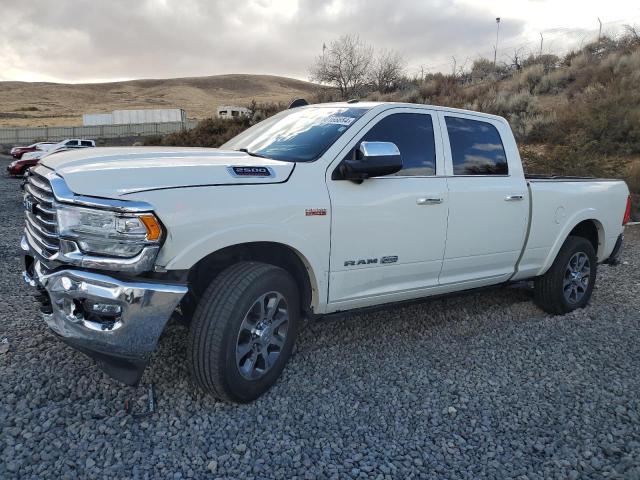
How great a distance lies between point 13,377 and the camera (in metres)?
3.51

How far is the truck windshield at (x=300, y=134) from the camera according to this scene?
3.85 meters

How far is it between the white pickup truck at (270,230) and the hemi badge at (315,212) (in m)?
0.02

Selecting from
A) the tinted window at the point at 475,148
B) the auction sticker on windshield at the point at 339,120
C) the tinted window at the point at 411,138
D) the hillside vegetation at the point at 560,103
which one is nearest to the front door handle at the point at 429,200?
the tinted window at the point at 411,138

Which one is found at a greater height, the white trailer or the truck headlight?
the truck headlight

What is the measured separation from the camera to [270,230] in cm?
330

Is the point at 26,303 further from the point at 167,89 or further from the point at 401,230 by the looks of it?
the point at 167,89

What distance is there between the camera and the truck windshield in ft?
12.6

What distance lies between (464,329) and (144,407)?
2958mm

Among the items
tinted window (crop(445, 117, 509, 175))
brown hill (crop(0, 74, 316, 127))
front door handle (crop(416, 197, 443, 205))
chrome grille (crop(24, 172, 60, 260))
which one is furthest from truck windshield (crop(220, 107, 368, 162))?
brown hill (crop(0, 74, 316, 127))

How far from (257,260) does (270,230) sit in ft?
1.20

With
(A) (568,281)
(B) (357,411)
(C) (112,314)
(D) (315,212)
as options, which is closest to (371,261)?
(D) (315,212)

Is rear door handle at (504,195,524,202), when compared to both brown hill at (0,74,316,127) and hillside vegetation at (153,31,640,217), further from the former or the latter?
brown hill at (0,74,316,127)

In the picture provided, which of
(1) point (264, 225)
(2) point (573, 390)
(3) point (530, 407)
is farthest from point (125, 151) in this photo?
(2) point (573, 390)

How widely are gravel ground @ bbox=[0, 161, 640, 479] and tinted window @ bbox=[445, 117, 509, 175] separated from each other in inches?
58.7
